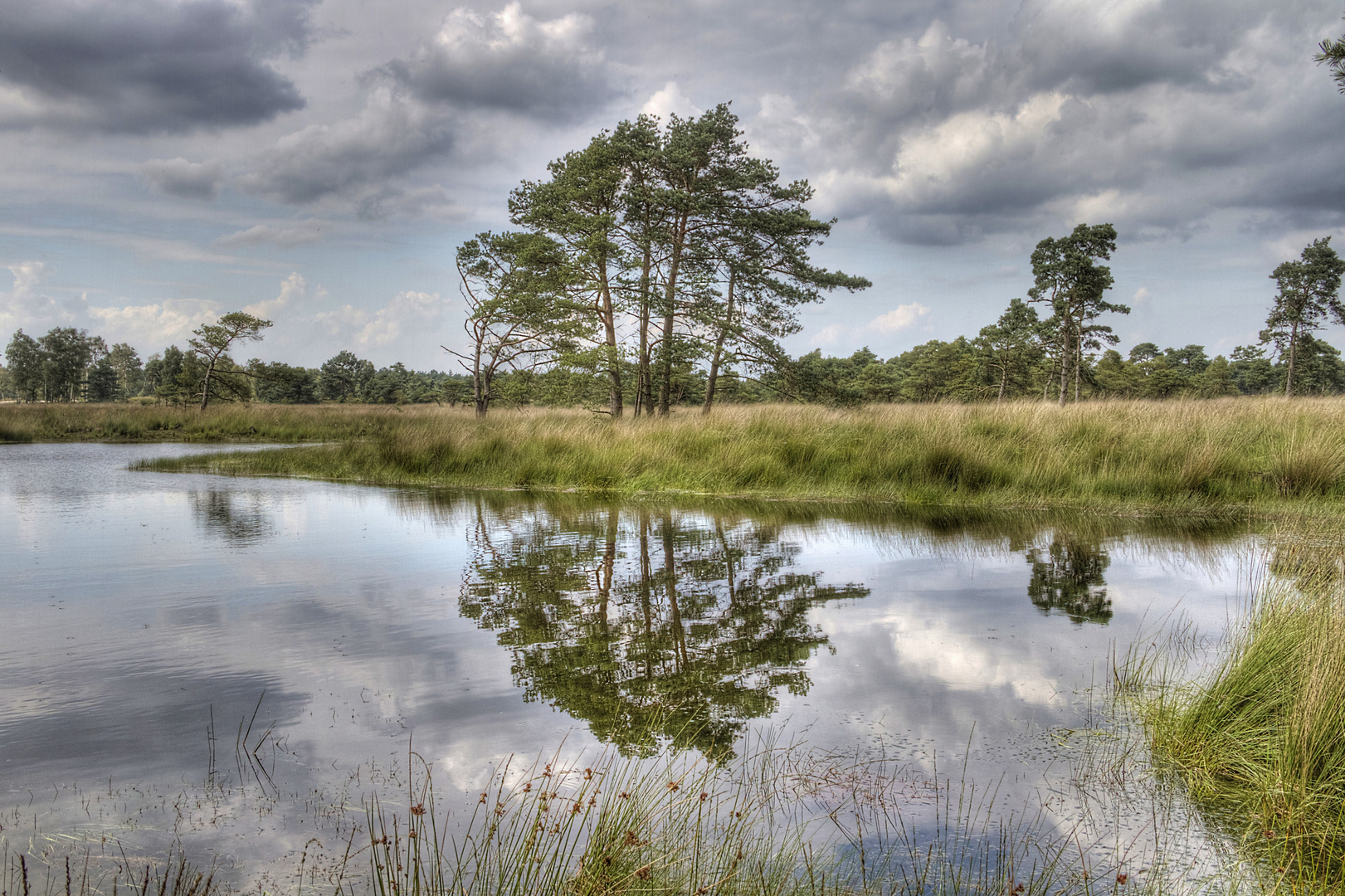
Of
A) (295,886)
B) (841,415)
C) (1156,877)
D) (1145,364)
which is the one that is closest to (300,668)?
(295,886)

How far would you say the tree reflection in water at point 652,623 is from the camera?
139 inches

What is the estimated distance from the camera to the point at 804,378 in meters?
22.0

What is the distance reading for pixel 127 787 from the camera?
2793 mm

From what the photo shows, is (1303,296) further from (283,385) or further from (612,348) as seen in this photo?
(283,385)

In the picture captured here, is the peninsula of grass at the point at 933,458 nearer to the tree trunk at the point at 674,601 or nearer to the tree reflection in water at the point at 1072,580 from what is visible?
the tree reflection in water at the point at 1072,580

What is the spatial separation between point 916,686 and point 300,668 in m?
3.30

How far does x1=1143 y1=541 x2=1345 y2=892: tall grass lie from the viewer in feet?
7.89

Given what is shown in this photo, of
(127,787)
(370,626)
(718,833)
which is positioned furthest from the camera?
(370,626)

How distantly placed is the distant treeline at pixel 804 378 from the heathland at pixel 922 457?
597cm

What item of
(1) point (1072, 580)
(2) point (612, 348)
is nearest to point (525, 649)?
(1) point (1072, 580)

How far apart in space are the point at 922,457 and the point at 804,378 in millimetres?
10765

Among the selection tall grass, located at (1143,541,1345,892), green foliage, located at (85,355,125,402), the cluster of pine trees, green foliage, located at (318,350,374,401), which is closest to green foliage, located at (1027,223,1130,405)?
the cluster of pine trees

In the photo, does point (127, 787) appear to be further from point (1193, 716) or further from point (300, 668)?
point (1193, 716)

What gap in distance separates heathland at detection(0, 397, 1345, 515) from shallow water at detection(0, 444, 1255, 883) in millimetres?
1959
